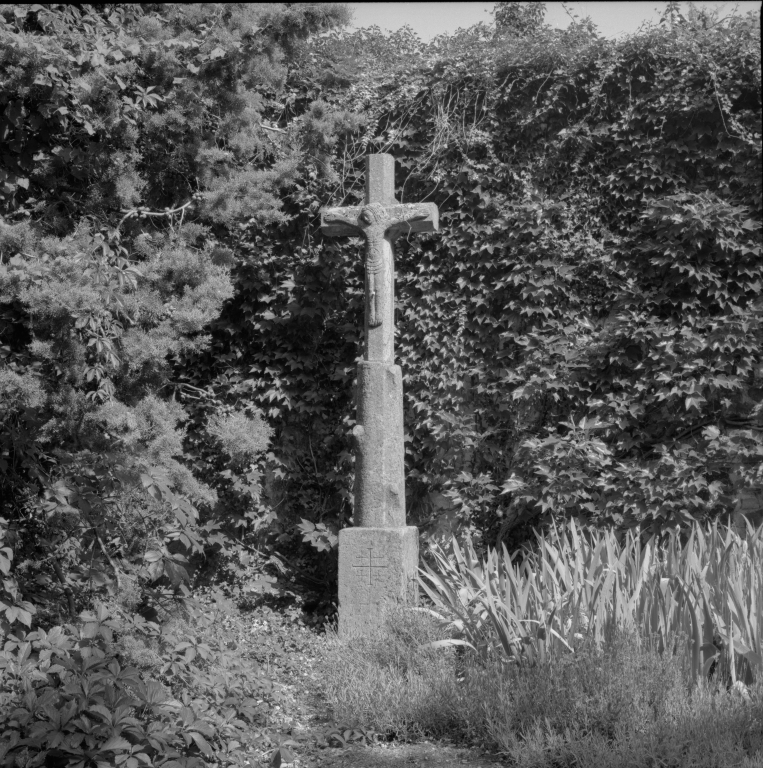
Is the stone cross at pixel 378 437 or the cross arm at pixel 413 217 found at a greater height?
the cross arm at pixel 413 217

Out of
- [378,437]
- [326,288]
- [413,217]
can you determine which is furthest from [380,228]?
[378,437]

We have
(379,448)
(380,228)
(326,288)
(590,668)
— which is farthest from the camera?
(326,288)

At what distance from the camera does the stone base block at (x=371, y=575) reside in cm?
524

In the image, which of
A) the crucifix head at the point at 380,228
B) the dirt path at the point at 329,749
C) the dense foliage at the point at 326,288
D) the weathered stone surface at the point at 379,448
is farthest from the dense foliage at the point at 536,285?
the dirt path at the point at 329,749

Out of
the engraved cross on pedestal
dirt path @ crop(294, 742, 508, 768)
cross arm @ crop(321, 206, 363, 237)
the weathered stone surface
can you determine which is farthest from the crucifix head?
dirt path @ crop(294, 742, 508, 768)

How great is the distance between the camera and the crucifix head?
5672 mm

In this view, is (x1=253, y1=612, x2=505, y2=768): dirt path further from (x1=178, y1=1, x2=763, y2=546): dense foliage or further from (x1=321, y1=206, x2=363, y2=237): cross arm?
(x1=321, y1=206, x2=363, y2=237): cross arm

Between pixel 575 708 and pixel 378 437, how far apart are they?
2.53 m

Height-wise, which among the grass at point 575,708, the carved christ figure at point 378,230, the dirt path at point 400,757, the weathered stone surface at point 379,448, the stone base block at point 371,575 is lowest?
the dirt path at point 400,757

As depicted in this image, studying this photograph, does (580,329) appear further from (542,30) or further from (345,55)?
(345,55)

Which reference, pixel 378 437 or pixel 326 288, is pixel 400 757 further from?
pixel 326 288

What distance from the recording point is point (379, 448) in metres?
5.49

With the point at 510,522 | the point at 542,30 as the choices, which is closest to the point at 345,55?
the point at 542,30

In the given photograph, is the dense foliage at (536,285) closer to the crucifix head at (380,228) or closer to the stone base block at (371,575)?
the crucifix head at (380,228)
